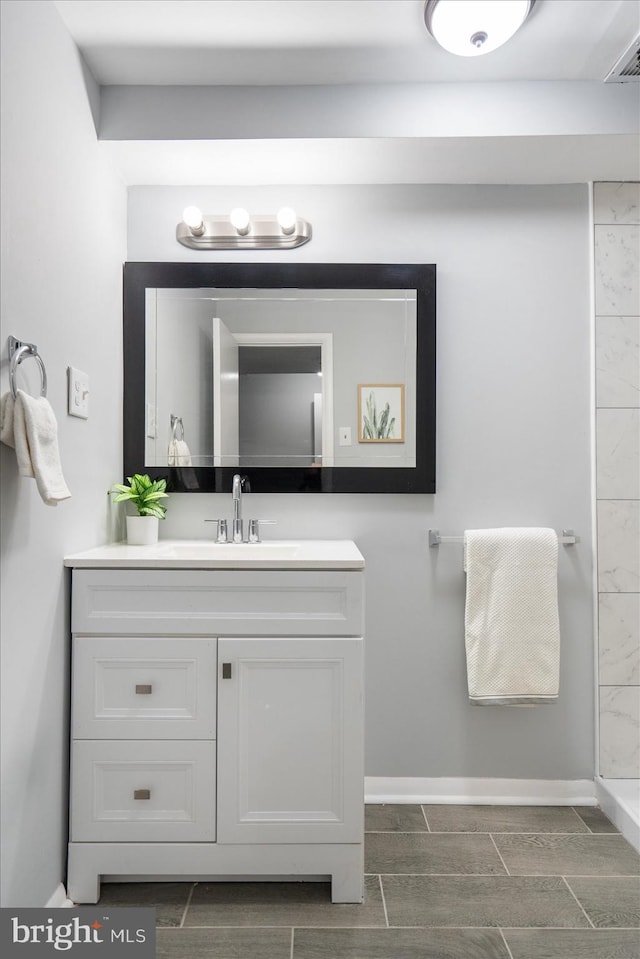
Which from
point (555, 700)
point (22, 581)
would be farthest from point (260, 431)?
point (555, 700)

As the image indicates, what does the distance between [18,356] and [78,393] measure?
1.31 feet

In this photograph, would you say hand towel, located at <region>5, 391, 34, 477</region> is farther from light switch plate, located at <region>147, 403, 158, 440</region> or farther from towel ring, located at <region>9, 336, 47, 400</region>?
light switch plate, located at <region>147, 403, 158, 440</region>

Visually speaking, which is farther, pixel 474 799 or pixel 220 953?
pixel 474 799

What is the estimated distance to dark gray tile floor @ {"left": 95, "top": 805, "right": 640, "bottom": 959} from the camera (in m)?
1.48

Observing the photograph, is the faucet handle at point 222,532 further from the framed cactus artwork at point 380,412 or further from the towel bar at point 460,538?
the towel bar at point 460,538

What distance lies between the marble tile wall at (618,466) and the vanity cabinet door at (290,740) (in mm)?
1024

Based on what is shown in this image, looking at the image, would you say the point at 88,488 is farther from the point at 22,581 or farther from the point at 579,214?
the point at 579,214

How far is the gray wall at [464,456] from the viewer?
2195 millimetres

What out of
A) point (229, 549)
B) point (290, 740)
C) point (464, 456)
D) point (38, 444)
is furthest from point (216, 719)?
point (464, 456)

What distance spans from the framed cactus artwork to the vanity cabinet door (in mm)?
800

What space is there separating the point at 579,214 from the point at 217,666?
6.17 ft

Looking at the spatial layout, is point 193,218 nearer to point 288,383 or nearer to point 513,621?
point 288,383

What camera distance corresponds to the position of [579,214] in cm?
223

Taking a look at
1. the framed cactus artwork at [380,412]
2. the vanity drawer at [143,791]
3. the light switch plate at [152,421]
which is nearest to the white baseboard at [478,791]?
the vanity drawer at [143,791]
